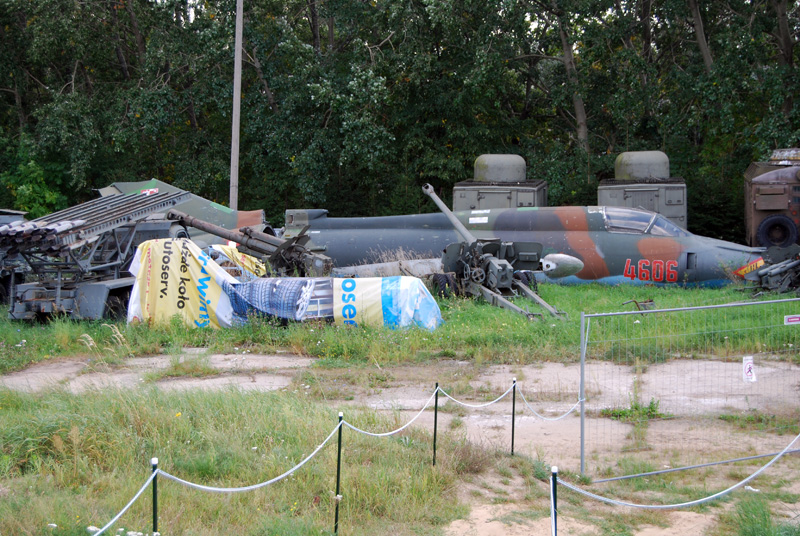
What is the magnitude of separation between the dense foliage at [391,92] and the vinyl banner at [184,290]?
1054 cm

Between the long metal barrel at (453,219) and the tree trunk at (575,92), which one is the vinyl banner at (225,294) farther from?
the tree trunk at (575,92)

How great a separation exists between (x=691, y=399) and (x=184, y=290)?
325 inches

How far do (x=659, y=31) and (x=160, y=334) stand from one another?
2030cm

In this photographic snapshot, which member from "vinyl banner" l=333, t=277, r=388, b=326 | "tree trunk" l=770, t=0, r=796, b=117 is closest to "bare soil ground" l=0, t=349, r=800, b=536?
"vinyl banner" l=333, t=277, r=388, b=326

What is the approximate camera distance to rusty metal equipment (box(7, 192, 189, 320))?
12.0m

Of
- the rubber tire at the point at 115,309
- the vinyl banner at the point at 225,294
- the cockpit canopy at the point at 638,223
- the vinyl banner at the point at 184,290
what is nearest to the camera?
the vinyl banner at the point at 225,294

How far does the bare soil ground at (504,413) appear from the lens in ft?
17.3

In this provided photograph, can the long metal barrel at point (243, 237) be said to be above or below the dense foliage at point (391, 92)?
below

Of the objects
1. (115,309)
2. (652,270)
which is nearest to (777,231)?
(652,270)

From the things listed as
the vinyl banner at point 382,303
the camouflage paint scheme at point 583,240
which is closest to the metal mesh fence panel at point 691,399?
the vinyl banner at point 382,303

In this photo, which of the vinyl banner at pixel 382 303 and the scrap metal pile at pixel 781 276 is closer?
the vinyl banner at pixel 382 303

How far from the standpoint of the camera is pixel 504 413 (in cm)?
790

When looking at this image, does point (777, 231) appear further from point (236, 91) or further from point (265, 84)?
point (265, 84)

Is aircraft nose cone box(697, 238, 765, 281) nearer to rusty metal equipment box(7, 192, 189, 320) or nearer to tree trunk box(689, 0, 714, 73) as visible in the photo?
tree trunk box(689, 0, 714, 73)
